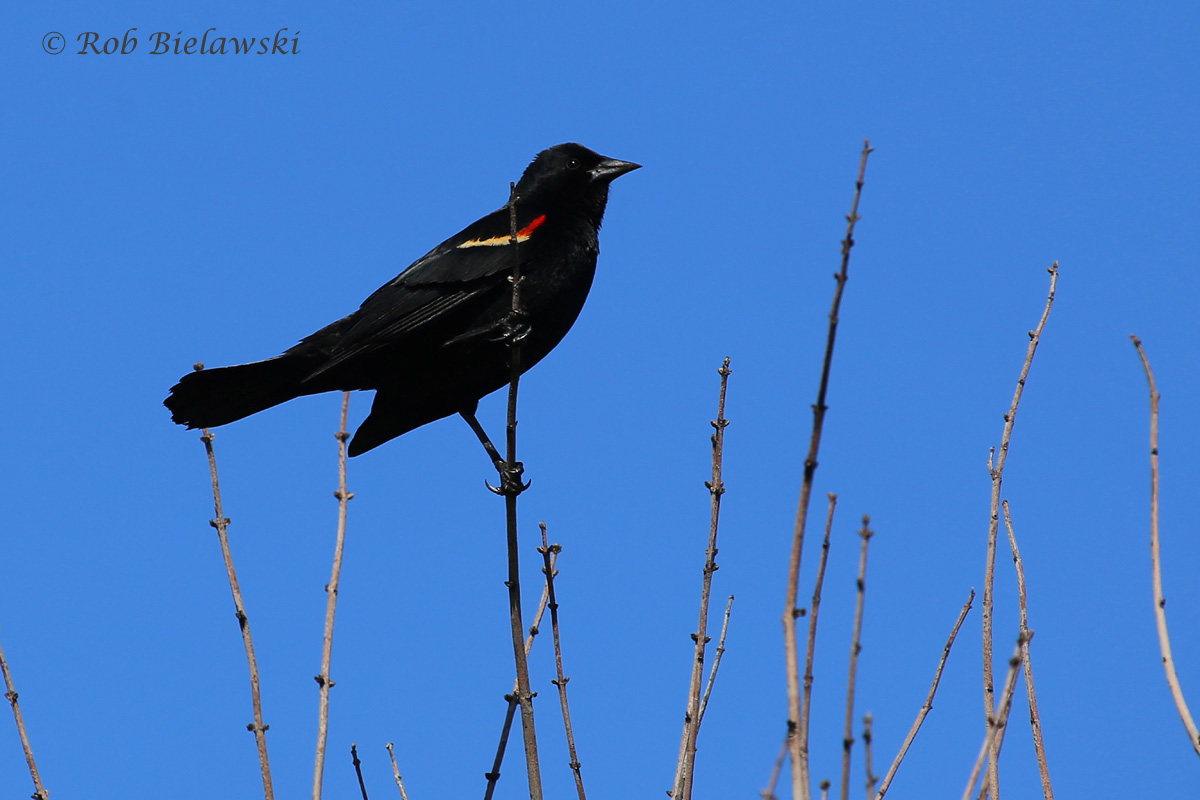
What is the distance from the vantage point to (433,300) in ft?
15.6

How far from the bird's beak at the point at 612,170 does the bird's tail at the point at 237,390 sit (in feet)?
5.78

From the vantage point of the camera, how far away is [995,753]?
2.39m

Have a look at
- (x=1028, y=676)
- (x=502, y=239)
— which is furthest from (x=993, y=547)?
(x=502, y=239)

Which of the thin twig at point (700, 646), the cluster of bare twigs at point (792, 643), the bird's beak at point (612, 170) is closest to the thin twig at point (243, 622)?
the cluster of bare twigs at point (792, 643)

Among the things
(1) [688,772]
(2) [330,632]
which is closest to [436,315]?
(2) [330,632]

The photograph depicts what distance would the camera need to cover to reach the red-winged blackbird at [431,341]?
4688mm

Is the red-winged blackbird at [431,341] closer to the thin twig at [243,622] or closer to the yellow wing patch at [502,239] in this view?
the yellow wing patch at [502,239]

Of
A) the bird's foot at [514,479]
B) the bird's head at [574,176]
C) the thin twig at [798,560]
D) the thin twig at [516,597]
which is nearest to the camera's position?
the thin twig at [798,560]

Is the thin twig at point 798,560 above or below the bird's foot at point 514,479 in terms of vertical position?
below

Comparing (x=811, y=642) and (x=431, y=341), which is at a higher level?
(x=431, y=341)

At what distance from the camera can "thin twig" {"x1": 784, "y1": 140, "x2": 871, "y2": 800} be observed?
5.88 feet

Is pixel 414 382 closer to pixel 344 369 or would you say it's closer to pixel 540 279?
pixel 344 369

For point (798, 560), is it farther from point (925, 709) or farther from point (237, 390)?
point (237, 390)

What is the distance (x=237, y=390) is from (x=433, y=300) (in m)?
0.90
